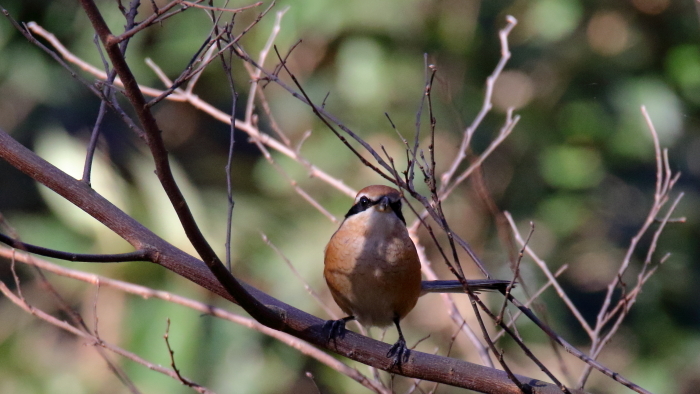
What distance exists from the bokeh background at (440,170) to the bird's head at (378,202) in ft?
10.3

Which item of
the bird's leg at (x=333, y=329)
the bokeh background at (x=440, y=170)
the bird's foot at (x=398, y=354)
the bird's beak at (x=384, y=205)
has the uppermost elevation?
the bokeh background at (x=440, y=170)

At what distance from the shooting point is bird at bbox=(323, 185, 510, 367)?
9.87 ft

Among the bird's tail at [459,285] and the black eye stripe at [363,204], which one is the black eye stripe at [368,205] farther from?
the bird's tail at [459,285]

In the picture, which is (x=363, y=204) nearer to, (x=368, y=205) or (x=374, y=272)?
(x=368, y=205)

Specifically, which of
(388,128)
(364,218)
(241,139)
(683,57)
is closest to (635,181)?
(683,57)

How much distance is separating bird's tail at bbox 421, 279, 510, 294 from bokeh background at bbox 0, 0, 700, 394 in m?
3.30

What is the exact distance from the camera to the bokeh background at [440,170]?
6477 mm

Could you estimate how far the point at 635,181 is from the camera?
714cm

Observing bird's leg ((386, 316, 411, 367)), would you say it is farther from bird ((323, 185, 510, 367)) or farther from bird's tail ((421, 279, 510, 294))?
bird ((323, 185, 510, 367))

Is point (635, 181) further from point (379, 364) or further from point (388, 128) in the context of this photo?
point (379, 364)

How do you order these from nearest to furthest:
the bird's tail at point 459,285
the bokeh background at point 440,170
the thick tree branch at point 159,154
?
the thick tree branch at point 159,154, the bird's tail at point 459,285, the bokeh background at point 440,170

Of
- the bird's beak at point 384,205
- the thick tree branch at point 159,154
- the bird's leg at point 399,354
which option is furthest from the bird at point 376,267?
the thick tree branch at point 159,154

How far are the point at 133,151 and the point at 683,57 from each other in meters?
5.61

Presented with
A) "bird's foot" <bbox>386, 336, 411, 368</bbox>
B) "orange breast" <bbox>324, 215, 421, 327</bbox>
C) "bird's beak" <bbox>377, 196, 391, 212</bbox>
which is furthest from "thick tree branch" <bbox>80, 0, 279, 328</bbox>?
"bird's beak" <bbox>377, 196, 391, 212</bbox>
